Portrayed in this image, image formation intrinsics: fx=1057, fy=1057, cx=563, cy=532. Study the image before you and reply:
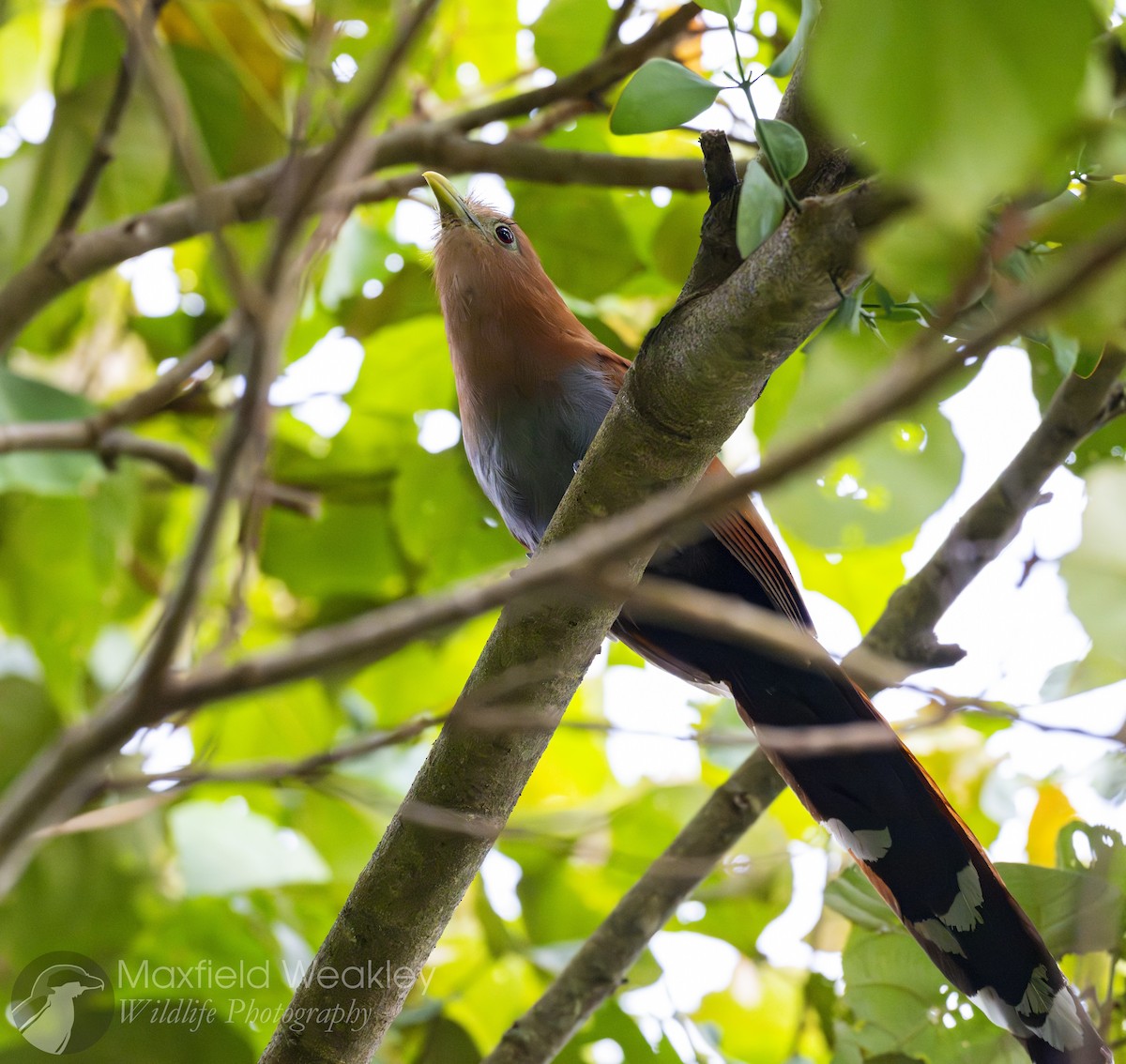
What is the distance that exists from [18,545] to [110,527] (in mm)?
285

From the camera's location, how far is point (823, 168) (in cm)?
101

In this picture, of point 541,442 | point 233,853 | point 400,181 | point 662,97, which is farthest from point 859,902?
point 400,181

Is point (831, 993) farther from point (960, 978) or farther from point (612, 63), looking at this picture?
point (612, 63)

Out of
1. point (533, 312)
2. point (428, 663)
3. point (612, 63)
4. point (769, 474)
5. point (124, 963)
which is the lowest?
point (124, 963)

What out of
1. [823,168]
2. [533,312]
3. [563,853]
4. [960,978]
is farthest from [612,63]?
[960,978]

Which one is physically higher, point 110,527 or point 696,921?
point 110,527

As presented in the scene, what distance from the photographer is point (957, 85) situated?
1.56 ft

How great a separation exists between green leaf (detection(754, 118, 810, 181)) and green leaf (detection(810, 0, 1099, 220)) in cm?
46

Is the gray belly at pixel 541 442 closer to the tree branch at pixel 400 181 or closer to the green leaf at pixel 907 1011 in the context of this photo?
the tree branch at pixel 400 181

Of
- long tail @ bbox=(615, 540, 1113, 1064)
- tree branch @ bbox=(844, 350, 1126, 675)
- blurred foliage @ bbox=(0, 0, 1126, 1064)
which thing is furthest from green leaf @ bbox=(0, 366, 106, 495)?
tree branch @ bbox=(844, 350, 1126, 675)

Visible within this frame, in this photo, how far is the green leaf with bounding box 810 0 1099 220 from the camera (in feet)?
1.51

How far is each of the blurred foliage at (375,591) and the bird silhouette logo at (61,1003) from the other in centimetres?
4

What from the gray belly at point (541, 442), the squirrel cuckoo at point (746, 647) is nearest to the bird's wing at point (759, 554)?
the squirrel cuckoo at point (746, 647)

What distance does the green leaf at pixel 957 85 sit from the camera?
18.2 inches
